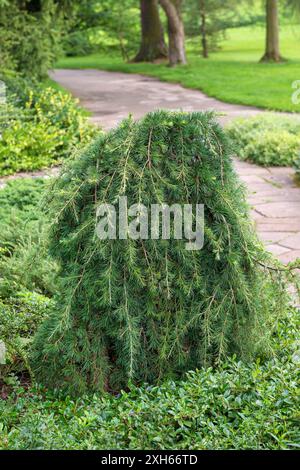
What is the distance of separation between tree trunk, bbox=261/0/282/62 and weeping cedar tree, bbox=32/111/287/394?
22265 mm

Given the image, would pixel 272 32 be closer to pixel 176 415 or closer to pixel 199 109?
pixel 199 109

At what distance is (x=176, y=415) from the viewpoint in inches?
124

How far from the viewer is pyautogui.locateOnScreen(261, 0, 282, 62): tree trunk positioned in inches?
965

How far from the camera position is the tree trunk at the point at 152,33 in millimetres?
27812

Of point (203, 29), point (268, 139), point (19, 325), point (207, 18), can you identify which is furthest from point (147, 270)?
point (203, 29)

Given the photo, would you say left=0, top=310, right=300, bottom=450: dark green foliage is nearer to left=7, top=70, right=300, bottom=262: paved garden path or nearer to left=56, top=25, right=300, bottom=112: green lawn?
left=7, top=70, right=300, bottom=262: paved garden path

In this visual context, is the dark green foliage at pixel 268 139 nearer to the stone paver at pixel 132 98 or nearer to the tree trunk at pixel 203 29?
the stone paver at pixel 132 98

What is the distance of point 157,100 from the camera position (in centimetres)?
1645

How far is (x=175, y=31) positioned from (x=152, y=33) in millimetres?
4322

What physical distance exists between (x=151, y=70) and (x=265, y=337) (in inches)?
835

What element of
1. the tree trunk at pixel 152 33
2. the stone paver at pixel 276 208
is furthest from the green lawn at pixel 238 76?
the stone paver at pixel 276 208

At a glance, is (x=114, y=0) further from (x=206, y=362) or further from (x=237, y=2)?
(x=206, y=362)

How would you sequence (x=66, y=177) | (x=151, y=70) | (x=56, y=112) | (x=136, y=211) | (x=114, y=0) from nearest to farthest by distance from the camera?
(x=136, y=211)
(x=66, y=177)
(x=56, y=112)
(x=151, y=70)
(x=114, y=0)
